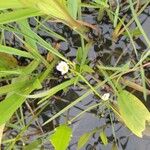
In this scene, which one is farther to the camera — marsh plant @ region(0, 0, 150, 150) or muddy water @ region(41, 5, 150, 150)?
muddy water @ region(41, 5, 150, 150)

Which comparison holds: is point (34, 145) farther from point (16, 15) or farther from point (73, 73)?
point (16, 15)

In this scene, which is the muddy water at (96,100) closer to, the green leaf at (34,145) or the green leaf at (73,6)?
the green leaf at (34,145)

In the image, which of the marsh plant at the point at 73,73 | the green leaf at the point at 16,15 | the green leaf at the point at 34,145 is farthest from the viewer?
the green leaf at the point at 34,145

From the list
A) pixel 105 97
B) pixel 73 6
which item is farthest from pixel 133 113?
pixel 73 6

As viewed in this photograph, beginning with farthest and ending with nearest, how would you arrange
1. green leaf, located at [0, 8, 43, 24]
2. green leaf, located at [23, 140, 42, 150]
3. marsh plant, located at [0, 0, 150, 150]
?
green leaf, located at [23, 140, 42, 150] < marsh plant, located at [0, 0, 150, 150] < green leaf, located at [0, 8, 43, 24]

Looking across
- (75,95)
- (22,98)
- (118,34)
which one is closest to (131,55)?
(118,34)

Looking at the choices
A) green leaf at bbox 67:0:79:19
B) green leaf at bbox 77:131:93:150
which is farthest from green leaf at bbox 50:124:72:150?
green leaf at bbox 67:0:79:19

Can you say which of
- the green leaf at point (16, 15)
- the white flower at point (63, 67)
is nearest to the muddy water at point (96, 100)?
the white flower at point (63, 67)

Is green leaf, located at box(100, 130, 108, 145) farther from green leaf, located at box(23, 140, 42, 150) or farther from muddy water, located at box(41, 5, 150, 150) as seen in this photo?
green leaf, located at box(23, 140, 42, 150)
